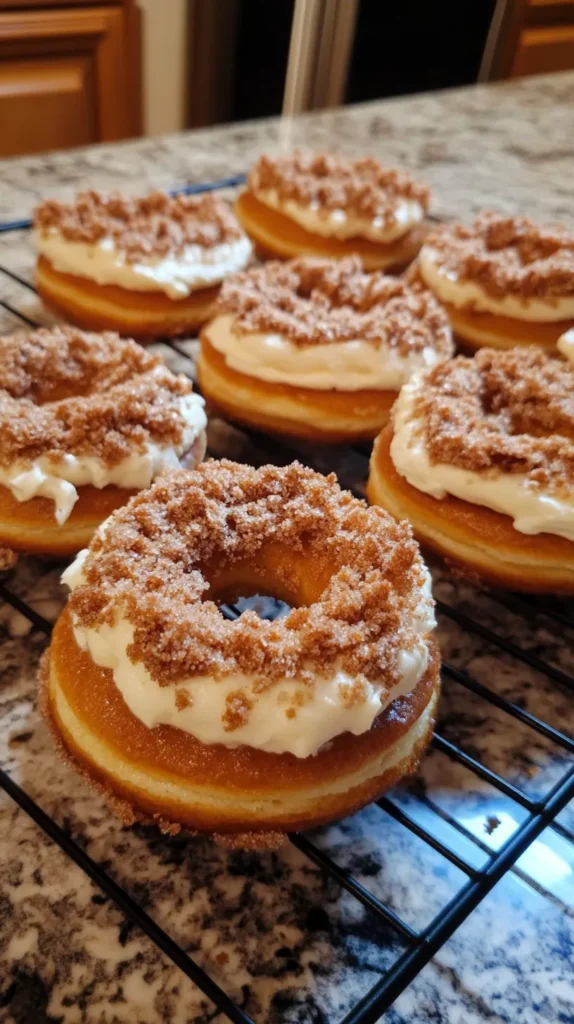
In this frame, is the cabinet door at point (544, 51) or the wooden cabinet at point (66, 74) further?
the cabinet door at point (544, 51)

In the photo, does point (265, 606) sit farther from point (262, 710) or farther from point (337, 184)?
point (337, 184)

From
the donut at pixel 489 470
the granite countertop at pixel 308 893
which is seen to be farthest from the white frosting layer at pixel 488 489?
the granite countertop at pixel 308 893

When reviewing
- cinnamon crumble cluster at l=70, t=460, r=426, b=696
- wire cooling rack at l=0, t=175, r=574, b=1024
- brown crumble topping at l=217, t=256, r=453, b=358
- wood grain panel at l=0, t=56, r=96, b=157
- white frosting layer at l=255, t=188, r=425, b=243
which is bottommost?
wood grain panel at l=0, t=56, r=96, b=157

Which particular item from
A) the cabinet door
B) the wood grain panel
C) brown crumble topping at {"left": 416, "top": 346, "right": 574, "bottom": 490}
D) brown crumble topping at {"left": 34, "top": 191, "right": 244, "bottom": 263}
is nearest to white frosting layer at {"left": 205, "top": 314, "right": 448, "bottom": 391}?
brown crumble topping at {"left": 416, "top": 346, "right": 574, "bottom": 490}

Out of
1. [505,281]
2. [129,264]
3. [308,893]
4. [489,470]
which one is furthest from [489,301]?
[308,893]

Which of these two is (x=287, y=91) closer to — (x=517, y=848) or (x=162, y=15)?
(x=162, y=15)

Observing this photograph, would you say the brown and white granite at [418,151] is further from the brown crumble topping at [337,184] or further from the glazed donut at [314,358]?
the glazed donut at [314,358]

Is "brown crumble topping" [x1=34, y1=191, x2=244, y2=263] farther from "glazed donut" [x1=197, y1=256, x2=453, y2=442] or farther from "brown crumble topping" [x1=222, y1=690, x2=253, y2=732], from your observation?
"brown crumble topping" [x1=222, y1=690, x2=253, y2=732]
